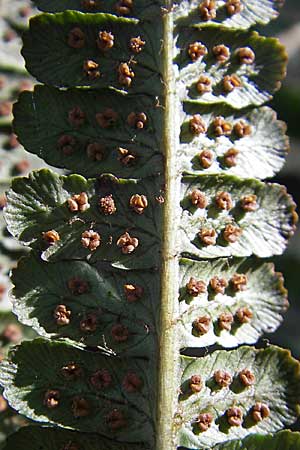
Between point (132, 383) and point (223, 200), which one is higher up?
point (223, 200)

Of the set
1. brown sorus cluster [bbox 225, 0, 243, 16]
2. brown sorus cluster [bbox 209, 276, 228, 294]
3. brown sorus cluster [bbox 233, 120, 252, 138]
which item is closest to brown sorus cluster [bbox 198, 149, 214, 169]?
brown sorus cluster [bbox 233, 120, 252, 138]

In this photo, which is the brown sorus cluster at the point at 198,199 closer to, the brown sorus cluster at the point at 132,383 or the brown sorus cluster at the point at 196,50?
the brown sorus cluster at the point at 196,50

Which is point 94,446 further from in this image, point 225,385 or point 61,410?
point 225,385

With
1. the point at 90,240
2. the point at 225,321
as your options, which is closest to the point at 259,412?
the point at 225,321

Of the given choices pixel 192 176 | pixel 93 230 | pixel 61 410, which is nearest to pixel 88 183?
Result: pixel 93 230

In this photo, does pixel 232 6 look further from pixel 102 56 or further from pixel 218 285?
pixel 218 285

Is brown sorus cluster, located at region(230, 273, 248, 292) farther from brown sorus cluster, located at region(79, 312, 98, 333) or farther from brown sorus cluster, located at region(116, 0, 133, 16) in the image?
brown sorus cluster, located at region(116, 0, 133, 16)

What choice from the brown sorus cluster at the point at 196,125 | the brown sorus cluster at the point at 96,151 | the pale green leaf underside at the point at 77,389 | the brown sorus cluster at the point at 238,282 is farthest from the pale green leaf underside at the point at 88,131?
the pale green leaf underside at the point at 77,389
